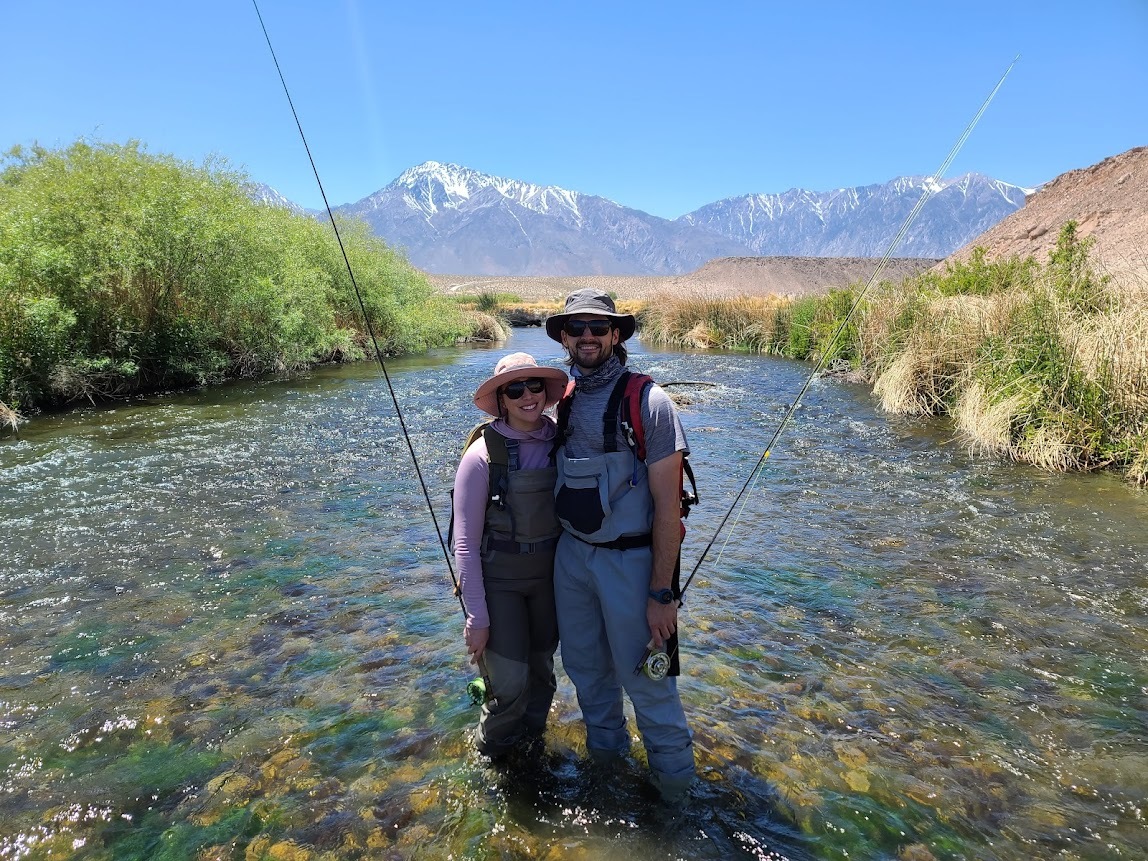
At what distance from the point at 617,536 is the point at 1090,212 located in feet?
155

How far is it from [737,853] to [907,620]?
319 cm

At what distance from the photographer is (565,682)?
15.3ft

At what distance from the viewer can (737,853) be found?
3047mm

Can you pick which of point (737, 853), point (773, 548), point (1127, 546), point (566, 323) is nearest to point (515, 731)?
point (737, 853)

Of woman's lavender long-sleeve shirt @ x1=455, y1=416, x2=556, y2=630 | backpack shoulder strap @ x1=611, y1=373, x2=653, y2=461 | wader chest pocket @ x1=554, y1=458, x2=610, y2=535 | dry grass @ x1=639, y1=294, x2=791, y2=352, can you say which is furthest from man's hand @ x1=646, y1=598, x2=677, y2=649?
dry grass @ x1=639, y1=294, x2=791, y2=352

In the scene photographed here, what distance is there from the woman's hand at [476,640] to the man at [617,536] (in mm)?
372

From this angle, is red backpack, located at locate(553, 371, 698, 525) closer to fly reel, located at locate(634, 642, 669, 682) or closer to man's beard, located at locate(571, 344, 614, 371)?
man's beard, located at locate(571, 344, 614, 371)

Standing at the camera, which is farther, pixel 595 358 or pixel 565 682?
pixel 565 682

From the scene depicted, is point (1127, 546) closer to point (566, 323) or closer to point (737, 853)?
point (737, 853)

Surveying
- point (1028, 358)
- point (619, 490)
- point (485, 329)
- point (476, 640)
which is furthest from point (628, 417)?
point (485, 329)

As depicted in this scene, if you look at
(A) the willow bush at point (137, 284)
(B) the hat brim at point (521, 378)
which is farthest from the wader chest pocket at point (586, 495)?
(A) the willow bush at point (137, 284)

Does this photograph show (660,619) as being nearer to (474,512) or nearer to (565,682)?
(474,512)

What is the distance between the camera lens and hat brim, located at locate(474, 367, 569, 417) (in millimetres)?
3066

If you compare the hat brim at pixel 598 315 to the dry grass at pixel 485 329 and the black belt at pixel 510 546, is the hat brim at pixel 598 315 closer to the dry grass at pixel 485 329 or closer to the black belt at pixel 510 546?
the black belt at pixel 510 546
